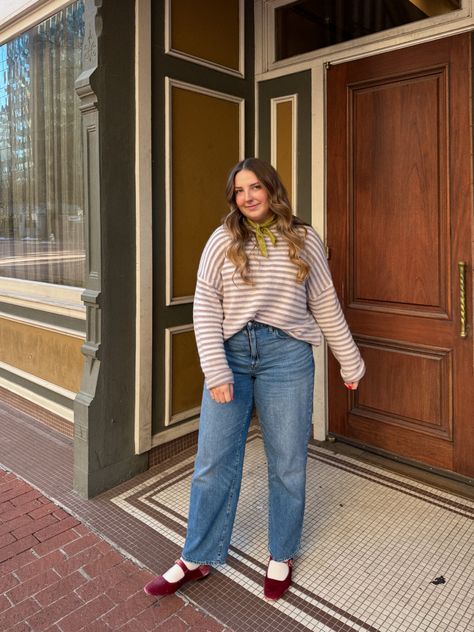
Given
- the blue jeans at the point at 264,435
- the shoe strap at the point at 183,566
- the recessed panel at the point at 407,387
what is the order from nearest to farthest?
the blue jeans at the point at 264,435 → the shoe strap at the point at 183,566 → the recessed panel at the point at 407,387

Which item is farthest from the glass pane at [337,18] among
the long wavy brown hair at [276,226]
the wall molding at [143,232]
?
the long wavy brown hair at [276,226]

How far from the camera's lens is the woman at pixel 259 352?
1886mm

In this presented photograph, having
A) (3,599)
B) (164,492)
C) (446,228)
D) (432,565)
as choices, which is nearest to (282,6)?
(446,228)

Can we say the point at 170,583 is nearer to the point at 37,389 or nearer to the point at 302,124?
the point at 37,389

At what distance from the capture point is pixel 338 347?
2053mm

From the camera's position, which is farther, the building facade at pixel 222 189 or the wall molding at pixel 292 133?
the wall molding at pixel 292 133

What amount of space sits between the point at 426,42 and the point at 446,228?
3.30 ft

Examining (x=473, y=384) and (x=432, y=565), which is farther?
(x=473, y=384)

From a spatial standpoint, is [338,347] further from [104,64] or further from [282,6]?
[282,6]

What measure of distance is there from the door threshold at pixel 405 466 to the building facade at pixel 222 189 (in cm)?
5

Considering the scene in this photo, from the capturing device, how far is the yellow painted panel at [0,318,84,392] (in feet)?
11.7

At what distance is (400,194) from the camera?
Result: 117 inches

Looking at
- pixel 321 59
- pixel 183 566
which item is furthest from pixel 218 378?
pixel 321 59

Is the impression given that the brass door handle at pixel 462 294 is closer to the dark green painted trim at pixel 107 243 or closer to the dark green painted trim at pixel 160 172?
the dark green painted trim at pixel 160 172
